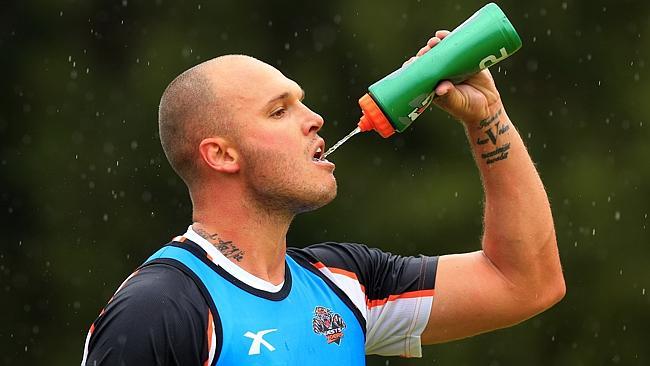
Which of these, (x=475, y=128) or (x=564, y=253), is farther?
(x=564, y=253)

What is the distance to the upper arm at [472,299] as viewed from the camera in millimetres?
3771

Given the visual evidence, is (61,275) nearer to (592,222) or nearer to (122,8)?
(122,8)

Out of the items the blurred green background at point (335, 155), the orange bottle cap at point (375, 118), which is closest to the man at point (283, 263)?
the orange bottle cap at point (375, 118)

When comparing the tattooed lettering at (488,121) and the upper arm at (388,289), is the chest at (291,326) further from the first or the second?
the tattooed lettering at (488,121)

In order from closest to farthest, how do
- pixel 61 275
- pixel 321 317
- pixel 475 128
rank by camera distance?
pixel 321 317 → pixel 475 128 → pixel 61 275

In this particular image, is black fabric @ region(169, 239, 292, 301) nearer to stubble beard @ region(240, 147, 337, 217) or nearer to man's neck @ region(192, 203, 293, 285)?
man's neck @ region(192, 203, 293, 285)

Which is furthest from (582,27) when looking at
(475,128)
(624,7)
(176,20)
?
(475,128)

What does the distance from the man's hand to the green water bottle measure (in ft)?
0.14

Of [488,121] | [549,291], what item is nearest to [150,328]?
[488,121]

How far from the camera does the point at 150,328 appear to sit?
10.0 feet

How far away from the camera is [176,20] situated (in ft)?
26.9

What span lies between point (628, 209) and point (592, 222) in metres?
0.23

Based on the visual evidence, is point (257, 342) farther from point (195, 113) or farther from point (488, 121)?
point (488, 121)

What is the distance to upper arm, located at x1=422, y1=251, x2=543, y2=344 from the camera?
3.77 metres
